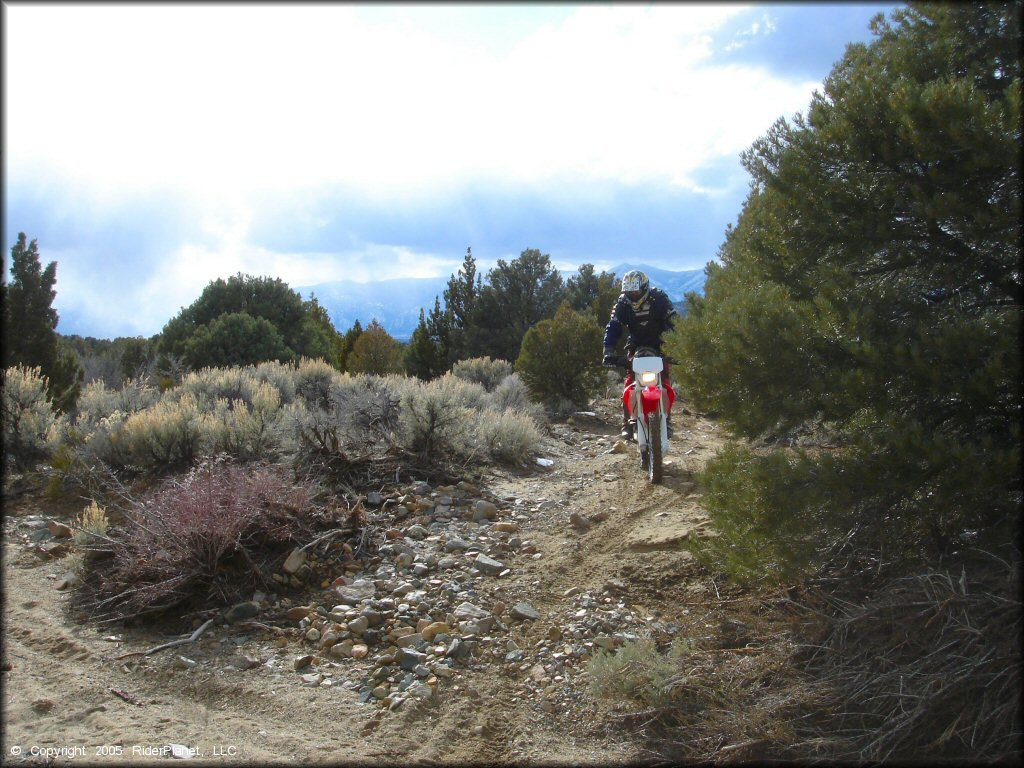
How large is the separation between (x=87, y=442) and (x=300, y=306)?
10914 millimetres

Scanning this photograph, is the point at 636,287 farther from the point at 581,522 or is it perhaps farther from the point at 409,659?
the point at 409,659

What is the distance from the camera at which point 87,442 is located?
284 inches

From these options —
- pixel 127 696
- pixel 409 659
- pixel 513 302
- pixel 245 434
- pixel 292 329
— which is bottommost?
pixel 127 696

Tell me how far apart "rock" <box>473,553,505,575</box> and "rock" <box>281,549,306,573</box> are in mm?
1225

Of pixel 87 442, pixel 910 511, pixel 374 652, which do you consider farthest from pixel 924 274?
pixel 87 442

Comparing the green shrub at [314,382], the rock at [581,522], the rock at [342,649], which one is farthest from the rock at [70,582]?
the green shrub at [314,382]

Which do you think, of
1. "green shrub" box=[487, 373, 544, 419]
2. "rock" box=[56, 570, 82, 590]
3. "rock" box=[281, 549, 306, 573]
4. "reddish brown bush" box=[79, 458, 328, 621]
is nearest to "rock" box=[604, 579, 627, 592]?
"rock" box=[281, 549, 306, 573]

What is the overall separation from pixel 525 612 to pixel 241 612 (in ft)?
6.03

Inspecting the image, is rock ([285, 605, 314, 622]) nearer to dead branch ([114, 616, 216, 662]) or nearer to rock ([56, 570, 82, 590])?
dead branch ([114, 616, 216, 662])

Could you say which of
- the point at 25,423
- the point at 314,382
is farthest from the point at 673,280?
the point at 25,423

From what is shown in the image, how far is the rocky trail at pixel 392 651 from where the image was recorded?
316cm

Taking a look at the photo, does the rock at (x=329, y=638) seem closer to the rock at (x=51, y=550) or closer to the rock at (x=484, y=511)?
the rock at (x=484, y=511)

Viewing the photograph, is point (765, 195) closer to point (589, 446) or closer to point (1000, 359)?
point (1000, 359)

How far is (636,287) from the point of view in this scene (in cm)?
692
